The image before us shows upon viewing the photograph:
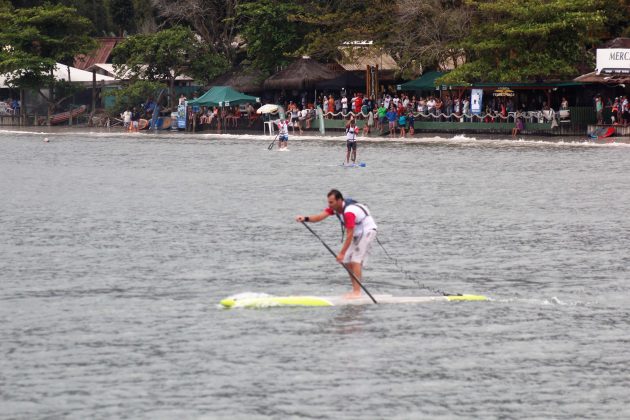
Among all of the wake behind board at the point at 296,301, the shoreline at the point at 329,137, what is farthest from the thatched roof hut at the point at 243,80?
the wake behind board at the point at 296,301

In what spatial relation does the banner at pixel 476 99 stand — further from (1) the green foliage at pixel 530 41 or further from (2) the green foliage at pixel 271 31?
(2) the green foliage at pixel 271 31

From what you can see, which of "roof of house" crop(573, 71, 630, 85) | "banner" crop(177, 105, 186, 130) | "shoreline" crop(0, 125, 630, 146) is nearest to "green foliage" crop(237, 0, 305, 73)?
"shoreline" crop(0, 125, 630, 146)

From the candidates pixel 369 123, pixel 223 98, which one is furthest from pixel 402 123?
pixel 223 98

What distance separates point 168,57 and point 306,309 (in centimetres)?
5386

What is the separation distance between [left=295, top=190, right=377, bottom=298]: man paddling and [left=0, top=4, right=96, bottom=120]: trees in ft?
198

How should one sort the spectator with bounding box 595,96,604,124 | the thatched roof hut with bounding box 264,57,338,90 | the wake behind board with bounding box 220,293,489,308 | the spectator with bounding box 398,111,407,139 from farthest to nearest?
the thatched roof hut with bounding box 264,57,338,90, the spectator with bounding box 398,111,407,139, the spectator with bounding box 595,96,604,124, the wake behind board with bounding box 220,293,489,308

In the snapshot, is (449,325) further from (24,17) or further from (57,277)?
(24,17)

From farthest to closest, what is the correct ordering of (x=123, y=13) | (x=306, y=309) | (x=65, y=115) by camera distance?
(x=123, y=13) → (x=65, y=115) → (x=306, y=309)

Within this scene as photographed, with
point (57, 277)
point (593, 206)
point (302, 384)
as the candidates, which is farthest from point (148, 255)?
point (593, 206)

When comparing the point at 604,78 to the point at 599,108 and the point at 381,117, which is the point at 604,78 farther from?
the point at 381,117

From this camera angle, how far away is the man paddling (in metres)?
18.2

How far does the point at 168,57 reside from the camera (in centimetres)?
7169

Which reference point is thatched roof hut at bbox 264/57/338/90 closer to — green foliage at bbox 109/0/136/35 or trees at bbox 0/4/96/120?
trees at bbox 0/4/96/120

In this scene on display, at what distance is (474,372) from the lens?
15.6 meters
